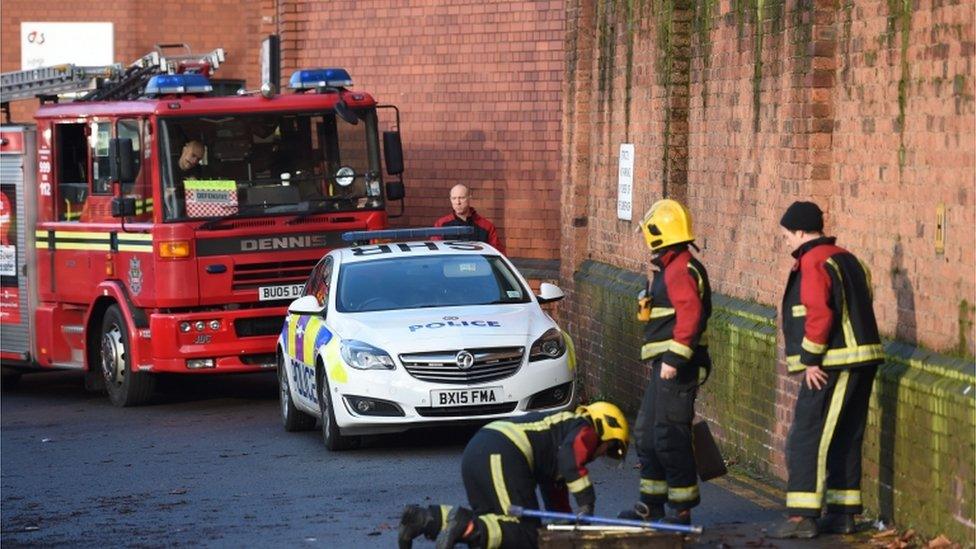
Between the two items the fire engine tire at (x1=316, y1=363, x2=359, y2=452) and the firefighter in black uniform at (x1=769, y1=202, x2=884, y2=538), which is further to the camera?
the fire engine tire at (x1=316, y1=363, x2=359, y2=452)

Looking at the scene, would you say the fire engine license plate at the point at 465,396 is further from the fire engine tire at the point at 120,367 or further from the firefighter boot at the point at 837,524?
the fire engine tire at the point at 120,367

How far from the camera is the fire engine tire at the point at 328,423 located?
13.6 metres

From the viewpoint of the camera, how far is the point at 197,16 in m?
35.4

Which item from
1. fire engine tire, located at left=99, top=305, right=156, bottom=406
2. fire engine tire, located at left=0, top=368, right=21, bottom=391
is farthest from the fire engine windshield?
fire engine tire, located at left=0, top=368, right=21, bottom=391

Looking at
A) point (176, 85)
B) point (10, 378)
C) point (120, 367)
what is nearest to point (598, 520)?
point (176, 85)

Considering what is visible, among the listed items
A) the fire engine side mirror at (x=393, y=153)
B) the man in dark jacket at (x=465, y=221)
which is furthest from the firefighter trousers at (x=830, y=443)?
the fire engine side mirror at (x=393, y=153)

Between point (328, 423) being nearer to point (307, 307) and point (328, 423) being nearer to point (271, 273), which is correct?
point (307, 307)

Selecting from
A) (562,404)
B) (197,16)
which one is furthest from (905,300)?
(197,16)

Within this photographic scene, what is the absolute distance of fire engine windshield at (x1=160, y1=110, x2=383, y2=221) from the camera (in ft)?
55.4

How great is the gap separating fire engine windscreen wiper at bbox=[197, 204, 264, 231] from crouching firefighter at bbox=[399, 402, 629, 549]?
323 inches

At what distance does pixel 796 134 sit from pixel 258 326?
7.02 m

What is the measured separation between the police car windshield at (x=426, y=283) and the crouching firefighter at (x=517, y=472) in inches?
205

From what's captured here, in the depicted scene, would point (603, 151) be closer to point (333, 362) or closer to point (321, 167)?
point (321, 167)

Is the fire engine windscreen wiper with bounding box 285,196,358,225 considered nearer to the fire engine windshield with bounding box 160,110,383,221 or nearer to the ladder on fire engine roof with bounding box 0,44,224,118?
the fire engine windshield with bounding box 160,110,383,221
